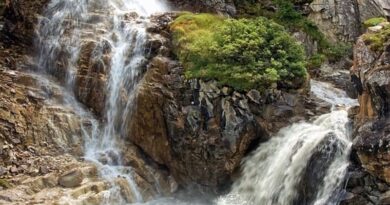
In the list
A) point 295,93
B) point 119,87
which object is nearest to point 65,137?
point 119,87

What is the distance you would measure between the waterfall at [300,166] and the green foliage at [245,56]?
1.69 metres

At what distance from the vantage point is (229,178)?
568 inches

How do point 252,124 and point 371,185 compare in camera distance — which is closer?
point 371,185

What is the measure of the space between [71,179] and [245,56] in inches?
252

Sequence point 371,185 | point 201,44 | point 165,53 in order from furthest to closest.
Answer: point 165,53 → point 201,44 → point 371,185

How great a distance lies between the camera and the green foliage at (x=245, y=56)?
46.7ft

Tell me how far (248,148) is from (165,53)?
4471 millimetres

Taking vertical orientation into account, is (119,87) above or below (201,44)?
below

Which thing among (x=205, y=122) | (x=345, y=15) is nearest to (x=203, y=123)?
(x=205, y=122)

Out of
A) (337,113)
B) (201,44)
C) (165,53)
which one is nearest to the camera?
(337,113)

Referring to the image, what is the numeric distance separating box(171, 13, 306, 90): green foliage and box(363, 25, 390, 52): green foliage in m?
2.73

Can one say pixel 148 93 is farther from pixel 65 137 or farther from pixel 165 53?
pixel 65 137

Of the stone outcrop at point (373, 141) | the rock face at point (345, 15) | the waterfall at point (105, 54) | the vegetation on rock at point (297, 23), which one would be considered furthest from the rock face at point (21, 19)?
the stone outcrop at point (373, 141)

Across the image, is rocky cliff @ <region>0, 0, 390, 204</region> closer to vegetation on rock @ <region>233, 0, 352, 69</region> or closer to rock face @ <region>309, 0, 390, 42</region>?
vegetation on rock @ <region>233, 0, 352, 69</region>
